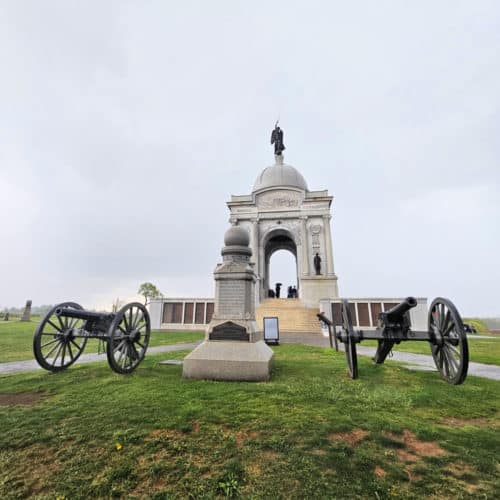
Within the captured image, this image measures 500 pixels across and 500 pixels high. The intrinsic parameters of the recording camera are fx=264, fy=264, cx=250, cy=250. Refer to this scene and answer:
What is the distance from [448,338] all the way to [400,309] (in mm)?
973

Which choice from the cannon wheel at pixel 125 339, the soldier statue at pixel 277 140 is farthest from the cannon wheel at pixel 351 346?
the soldier statue at pixel 277 140

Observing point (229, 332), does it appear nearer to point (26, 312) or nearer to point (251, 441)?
point (251, 441)

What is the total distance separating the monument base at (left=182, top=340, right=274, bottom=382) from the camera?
19.0ft

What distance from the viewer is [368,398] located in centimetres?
471

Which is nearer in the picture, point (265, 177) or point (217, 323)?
point (217, 323)

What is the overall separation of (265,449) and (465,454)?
2.25 m

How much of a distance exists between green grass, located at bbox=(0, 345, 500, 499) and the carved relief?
2627cm

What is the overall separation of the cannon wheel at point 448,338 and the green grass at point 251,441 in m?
0.41

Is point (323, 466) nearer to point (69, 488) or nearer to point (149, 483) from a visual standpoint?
point (149, 483)

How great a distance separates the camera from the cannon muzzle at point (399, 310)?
5374 millimetres

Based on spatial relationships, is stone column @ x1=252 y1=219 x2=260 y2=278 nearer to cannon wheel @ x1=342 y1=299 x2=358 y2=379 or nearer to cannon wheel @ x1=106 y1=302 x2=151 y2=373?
cannon wheel @ x1=106 y1=302 x2=151 y2=373

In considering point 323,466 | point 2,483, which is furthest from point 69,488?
point 323,466

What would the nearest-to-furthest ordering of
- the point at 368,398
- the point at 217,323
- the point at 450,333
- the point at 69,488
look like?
the point at 69,488 → the point at 368,398 → the point at 450,333 → the point at 217,323

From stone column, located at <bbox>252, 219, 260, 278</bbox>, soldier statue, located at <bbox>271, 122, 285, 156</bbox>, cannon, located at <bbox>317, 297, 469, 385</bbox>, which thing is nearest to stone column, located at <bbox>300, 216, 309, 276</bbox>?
stone column, located at <bbox>252, 219, 260, 278</bbox>
